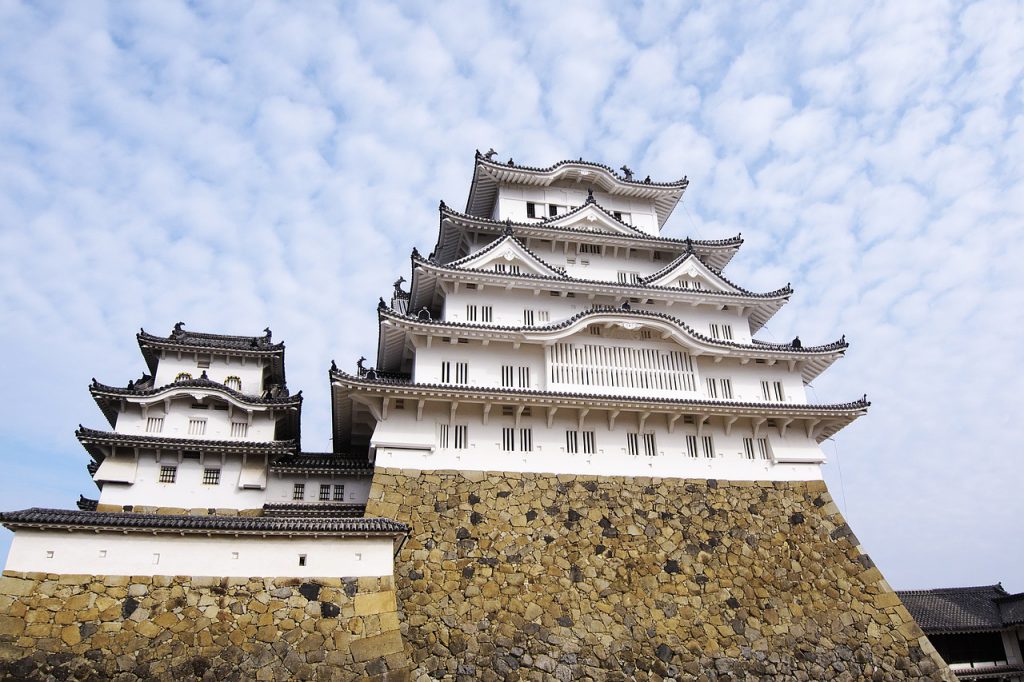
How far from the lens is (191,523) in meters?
13.6

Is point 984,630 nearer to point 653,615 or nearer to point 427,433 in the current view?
point 653,615

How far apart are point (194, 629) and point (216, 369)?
38.7 feet

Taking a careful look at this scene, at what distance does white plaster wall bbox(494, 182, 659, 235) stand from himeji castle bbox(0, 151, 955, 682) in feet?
4.50

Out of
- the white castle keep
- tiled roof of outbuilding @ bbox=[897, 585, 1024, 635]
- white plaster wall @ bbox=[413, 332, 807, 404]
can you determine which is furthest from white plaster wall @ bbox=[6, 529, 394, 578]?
tiled roof of outbuilding @ bbox=[897, 585, 1024, 635]

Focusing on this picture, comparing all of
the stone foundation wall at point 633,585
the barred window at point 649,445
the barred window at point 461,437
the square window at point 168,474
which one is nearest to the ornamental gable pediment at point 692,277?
the barred window at point 649,445

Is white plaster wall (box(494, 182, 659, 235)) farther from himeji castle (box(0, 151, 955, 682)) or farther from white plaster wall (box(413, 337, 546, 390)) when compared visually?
white plaster wall (box(413, 337, 546, 390))

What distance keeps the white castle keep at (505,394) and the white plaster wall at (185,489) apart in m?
0.04

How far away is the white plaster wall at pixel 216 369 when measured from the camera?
22672mm

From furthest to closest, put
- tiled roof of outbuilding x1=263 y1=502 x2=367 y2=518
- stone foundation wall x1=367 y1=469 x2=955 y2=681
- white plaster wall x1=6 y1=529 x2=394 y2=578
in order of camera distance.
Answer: tiled roof of outbuilding x1=263 y1=502 x2=367 y2=518 < stone foundation wall x1=367 y1=469 x2=955 y2=681 < white plaster wall x1=6 y1=529 x2=394 y2=578

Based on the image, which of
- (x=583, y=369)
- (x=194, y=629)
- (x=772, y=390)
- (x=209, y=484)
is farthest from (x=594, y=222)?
(x=194, y=629)

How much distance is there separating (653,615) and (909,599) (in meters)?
15.5

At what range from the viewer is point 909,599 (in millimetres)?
26844

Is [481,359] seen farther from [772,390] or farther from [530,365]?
[772,390]

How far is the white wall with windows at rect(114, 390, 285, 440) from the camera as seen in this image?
68.9ft
